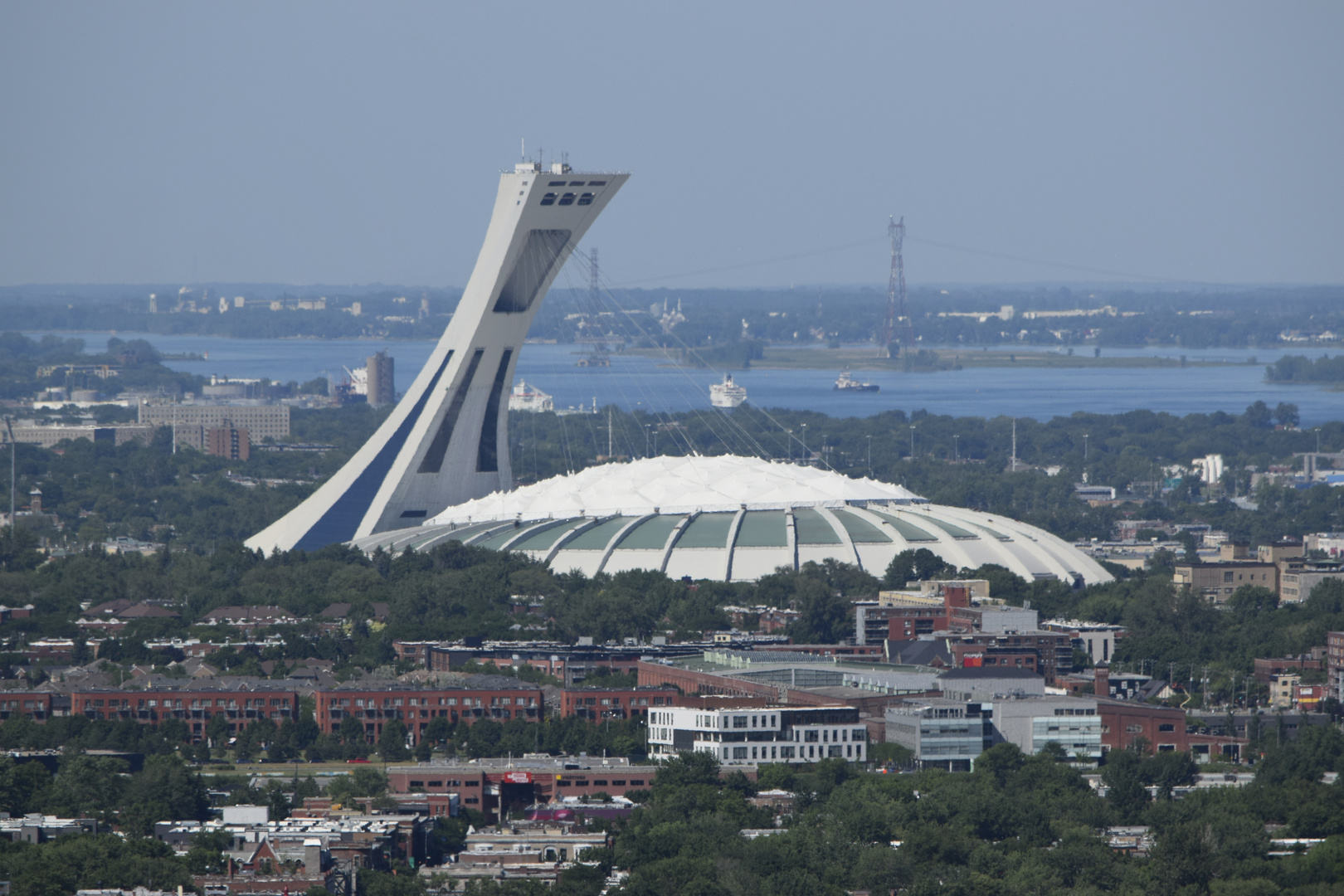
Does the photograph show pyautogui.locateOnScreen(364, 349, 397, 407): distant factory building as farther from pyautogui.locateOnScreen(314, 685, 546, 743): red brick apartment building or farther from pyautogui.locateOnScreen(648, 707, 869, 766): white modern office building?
pyautogui.locateOnScreen(648, 707, 869, 766): white modern office building

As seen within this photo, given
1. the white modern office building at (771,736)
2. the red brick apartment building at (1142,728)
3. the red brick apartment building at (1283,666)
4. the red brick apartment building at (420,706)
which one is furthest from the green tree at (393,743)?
the red brick apartment building at (1283,666)

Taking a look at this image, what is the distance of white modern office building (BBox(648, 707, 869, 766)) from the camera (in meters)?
40.7

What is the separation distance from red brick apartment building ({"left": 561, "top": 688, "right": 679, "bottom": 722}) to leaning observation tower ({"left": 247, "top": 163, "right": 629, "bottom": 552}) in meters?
14.7

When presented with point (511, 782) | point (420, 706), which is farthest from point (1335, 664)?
point (511, 782)

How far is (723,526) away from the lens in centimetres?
5747

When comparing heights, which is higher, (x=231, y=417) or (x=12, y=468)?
(x=231, y=417)

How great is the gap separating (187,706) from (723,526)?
51.7 ft

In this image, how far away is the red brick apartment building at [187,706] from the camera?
1725 inches

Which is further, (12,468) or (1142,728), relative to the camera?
(12,468)

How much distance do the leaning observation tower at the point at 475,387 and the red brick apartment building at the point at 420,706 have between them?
47.6 feet

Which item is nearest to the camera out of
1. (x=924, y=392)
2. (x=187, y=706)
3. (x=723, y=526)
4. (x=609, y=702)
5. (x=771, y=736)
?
(x=771, y=736)

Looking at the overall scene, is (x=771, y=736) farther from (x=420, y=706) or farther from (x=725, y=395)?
(x=725, y=395)

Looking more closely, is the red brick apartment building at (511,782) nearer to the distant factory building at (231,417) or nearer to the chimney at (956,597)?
the chimney at (956,597)

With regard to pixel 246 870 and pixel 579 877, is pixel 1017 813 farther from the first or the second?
pixel 246 870
